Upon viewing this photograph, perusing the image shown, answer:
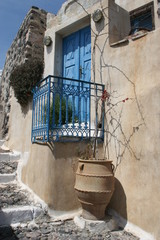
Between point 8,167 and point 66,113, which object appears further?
point 8,167

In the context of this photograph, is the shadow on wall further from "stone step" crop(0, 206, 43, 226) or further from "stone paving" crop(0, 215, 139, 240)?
"stone step" crop(0, 206, 43, 226)

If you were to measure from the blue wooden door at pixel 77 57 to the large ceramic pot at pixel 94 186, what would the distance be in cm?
170

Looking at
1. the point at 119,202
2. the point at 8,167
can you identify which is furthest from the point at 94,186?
the point at 8,167

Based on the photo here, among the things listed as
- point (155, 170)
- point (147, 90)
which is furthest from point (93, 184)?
point (147, 90)

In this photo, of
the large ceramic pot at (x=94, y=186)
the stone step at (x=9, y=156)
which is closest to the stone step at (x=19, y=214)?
the large ceramic pot at (x=94, y=186)

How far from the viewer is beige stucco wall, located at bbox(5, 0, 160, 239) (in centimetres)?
307

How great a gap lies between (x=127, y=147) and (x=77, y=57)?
8.91 feet

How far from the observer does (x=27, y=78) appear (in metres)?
5.79

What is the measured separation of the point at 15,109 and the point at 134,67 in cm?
406

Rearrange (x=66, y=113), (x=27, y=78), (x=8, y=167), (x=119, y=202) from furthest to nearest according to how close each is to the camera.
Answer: (x=27, y=78) < (x=8, y=167) < (x=66, y=113) < (x=119, y=202)

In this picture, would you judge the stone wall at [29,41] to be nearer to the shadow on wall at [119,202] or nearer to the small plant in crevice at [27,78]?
the small plant in crevice at [27,78]

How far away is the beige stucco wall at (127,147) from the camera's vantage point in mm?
3070

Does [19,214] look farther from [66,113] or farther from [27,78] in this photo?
[27,78]

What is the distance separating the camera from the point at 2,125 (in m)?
7.40
